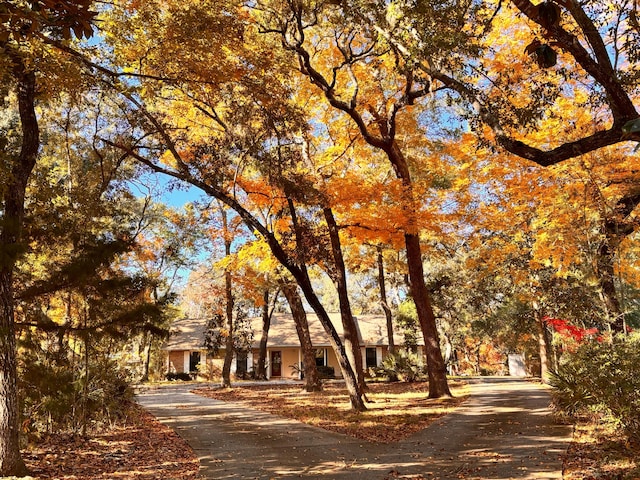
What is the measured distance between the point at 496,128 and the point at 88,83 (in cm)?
729

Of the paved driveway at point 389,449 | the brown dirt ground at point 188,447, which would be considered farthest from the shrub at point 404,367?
the paved driveway at point 389,449

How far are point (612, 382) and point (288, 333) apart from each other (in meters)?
29.8

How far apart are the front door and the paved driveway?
23.0 meters

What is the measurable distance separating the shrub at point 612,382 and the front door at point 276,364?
2848 centimetres

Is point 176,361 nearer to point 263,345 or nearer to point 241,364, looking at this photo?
point 241,364

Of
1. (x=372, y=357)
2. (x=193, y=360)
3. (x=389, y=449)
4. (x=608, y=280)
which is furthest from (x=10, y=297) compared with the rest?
(x=372, y=357)

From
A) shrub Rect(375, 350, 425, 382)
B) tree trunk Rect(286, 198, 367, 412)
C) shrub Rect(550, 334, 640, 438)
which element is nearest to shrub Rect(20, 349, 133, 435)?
tree trunk Rect(286, 198, 367, 412)

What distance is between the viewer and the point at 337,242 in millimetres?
14477

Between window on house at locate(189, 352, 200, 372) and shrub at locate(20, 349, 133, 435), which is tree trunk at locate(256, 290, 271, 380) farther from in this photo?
shrub at locate(20, 349, 133, 435)

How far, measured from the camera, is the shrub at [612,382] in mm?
6660

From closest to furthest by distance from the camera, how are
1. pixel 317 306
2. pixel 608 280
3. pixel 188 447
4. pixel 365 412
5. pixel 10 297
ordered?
pixel 10 297 < pixel 188 447 < pixel 608 280 < pixel 365 412 < pixel 317 306

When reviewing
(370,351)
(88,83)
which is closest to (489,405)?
(88,83)

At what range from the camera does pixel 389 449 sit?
27.0 feet

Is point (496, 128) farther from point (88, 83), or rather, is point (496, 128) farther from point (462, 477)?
point (88, 83)
